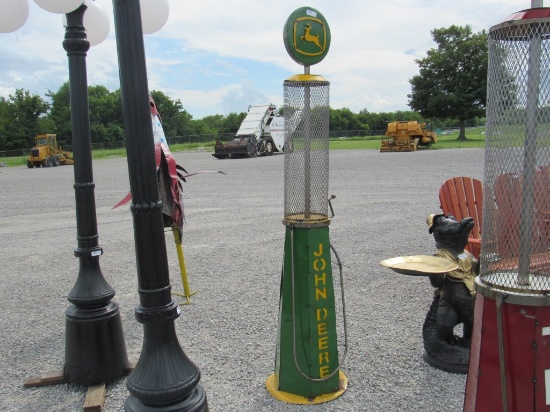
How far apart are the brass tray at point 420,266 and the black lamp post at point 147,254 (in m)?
1.32

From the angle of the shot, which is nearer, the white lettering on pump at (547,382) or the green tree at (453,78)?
the white lettering on pump at (547,382)

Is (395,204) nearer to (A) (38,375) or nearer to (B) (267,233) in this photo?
(B) (267,233)

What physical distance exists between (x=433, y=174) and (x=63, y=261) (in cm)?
1257

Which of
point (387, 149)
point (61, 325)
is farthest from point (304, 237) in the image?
point (387, 149)

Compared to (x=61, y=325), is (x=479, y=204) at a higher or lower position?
higher

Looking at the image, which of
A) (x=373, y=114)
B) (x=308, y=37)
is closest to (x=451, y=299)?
(x=308, y=37)

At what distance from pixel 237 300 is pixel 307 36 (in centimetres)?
309

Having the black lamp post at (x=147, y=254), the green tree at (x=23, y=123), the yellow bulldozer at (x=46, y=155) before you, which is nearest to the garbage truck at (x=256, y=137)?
the yellow bulldozer at (x=46, y=155)

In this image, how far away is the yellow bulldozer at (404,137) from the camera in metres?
32.0

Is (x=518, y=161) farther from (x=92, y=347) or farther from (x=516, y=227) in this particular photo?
(x=92, y=347)

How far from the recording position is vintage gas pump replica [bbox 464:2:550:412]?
1917 mm

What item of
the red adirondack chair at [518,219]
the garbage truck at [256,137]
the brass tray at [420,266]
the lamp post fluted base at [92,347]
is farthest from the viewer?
the garbage truck at [256,137]

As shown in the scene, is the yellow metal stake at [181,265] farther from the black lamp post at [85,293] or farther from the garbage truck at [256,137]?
the garbage truck at [256,137]

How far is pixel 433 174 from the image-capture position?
54.7 ft
